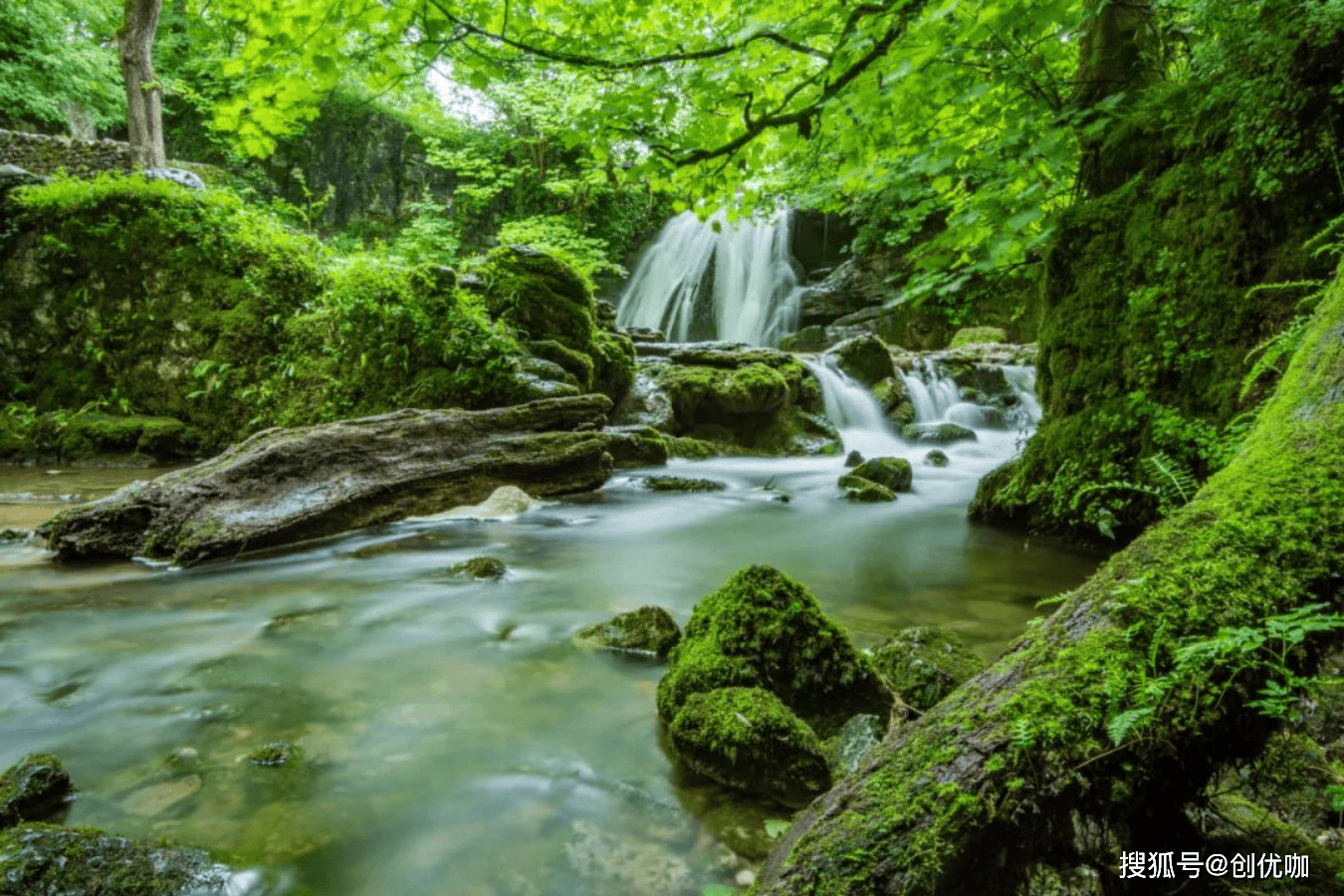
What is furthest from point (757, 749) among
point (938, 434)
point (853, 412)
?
point (853, 412)

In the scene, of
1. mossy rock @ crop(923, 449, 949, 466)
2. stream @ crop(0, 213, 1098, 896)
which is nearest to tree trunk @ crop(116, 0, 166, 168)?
stream @ crop(0, 213, 1098, 896)

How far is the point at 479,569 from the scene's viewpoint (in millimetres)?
4879

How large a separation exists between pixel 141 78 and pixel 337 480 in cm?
1544

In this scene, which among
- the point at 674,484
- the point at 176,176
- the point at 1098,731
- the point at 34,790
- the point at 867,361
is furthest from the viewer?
the point at 867,361

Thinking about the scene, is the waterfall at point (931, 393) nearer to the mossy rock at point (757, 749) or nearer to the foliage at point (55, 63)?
the mossy rock at point (757, 749)

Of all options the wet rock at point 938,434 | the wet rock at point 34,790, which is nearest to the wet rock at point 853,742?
the wet rock at point 34,790

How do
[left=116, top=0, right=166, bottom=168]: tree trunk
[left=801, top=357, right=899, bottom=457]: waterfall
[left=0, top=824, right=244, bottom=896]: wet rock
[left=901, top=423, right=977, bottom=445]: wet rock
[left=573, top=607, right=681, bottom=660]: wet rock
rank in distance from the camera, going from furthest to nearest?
[left=116, top=0, right=166, bottom=168]: tree trunk < [left=801, top=357, right=899, bottom=457]: waterfall < [left=901, top=423, right=977, bottom=445]: wet rock < [left=573, top=607, right=681, bottom=660]: wet rock < [left=0, top=824, right=244, bottom=896]: wet rock

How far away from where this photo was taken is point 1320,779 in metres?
1.60

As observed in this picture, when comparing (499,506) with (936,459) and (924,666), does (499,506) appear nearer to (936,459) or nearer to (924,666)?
(924,666)

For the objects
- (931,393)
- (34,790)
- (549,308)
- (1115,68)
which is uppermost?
(1115,68)

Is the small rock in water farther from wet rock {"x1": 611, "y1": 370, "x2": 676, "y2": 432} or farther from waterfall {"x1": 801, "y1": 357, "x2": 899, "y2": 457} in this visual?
waterfall {"x1": 801, "y1": 357, "x2": 899, "y2": 457}

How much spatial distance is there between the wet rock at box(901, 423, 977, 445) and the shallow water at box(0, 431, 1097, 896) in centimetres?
641

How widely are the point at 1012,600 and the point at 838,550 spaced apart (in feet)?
5.75

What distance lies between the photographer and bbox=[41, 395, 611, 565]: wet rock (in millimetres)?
4910
